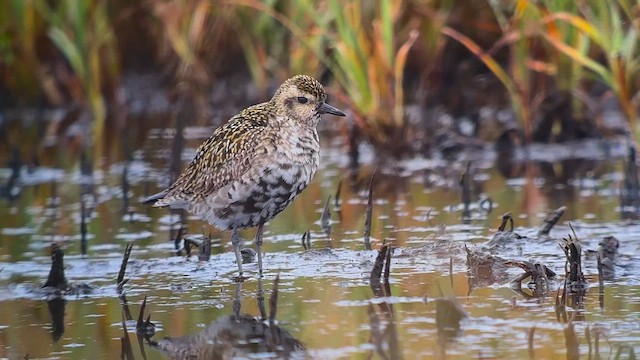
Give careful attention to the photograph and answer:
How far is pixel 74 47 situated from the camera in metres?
13.3

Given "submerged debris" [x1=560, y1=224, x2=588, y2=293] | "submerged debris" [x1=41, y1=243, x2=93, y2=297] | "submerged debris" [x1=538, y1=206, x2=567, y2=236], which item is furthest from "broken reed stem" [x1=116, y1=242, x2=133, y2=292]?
"submerged debris" [x1=538, y1=206, x2=567, y2=236]

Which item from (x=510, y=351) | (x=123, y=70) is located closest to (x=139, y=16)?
(x=123, y=70)

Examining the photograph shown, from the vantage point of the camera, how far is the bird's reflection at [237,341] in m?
5.47

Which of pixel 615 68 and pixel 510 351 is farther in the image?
pixel 615 68

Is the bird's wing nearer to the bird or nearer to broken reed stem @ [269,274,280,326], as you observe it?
the bird

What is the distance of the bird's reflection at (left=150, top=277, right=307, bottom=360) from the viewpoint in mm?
5473

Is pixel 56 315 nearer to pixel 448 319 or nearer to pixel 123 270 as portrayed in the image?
pixel 123 270

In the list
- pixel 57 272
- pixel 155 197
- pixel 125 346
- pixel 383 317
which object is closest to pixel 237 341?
pixel 125 346

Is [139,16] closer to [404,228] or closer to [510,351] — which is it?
[404,228]

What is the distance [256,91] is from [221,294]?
7.78 metres

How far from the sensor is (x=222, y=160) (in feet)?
24.2

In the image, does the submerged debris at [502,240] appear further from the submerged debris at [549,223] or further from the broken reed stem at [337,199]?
the broken reed stem at [337,199]

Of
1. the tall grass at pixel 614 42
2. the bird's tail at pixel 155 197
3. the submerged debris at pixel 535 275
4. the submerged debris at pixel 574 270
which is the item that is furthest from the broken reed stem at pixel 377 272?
the tall grass at pixel 614 42

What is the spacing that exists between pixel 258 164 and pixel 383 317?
1.50 meters
